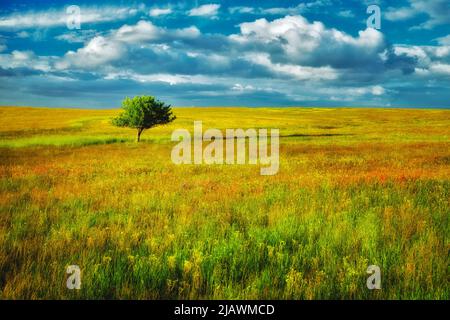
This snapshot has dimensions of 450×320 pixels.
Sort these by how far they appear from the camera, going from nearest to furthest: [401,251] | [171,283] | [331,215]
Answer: [171,283]
[401,251]
[331,215]

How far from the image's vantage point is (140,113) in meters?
48.6

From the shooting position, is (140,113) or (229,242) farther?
(140,113)

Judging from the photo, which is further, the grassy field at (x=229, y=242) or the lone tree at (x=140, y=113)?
the lone tree at (x=140, y=113)

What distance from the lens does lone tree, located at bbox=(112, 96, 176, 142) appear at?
4869cm

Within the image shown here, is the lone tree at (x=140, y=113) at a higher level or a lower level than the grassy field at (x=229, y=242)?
higher

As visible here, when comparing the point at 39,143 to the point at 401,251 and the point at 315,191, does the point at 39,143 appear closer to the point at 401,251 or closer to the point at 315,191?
the point at 315,191

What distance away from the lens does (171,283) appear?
4.79 m

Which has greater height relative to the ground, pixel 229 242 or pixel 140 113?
pixel 140 113

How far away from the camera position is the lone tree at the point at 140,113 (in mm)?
48688

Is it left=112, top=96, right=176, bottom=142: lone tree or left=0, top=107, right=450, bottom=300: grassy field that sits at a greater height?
left=112, top=96, right=176, bottom=142: lone tree

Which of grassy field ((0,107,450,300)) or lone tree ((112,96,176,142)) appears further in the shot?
lone tree ((112,96,176,142))
